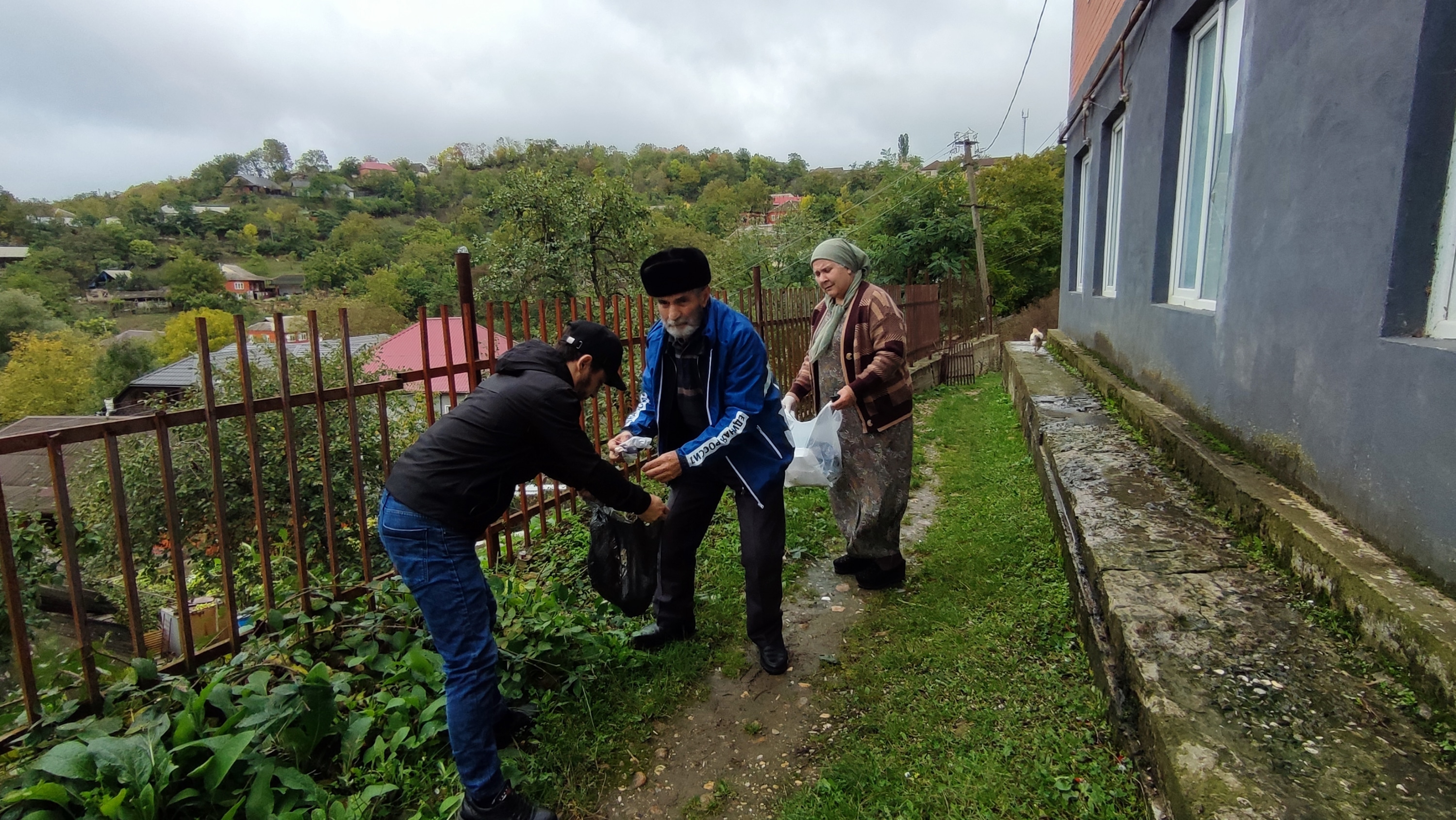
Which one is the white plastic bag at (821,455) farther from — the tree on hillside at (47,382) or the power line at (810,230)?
the tree on hillside at (47,382)

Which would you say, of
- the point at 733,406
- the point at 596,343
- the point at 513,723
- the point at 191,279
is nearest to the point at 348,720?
the point at 513,723

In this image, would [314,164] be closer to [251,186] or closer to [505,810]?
[251,186]

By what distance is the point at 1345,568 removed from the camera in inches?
76.5

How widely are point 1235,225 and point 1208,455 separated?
1060mm

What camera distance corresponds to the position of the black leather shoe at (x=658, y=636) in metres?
3.04

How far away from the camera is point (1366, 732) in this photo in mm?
1567

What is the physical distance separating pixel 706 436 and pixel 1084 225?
291 inches

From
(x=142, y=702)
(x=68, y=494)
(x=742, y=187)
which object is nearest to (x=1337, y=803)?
(x=142, y=702)

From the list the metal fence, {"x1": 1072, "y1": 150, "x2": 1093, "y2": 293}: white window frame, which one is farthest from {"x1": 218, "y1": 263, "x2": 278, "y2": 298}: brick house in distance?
{"x1": 1072, "y1": 150, "x2": 1093, "y2": 293}: white window frame

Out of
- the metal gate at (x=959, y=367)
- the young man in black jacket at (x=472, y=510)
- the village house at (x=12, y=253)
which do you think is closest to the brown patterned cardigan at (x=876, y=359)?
the young man in black jacket at (x=472, y=510)

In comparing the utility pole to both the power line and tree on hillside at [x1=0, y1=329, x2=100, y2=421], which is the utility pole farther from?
tree on hillside at [x1=0, y1=329, x2=100, y2=421]

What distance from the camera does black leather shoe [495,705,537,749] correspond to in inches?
95.4

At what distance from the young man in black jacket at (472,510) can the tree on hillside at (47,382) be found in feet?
198

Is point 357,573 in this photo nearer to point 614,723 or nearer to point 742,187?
point 614,723
